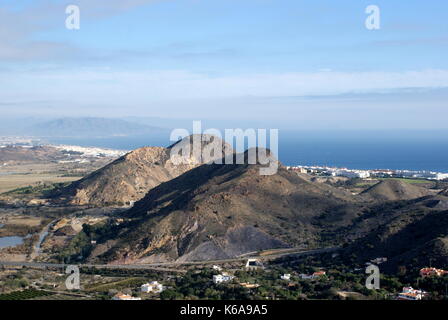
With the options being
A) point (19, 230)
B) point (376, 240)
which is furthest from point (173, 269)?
point (19, 230)

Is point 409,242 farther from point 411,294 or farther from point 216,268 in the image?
point 216,268

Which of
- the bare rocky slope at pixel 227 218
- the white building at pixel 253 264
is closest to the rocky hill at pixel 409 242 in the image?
the white building at pixel 253 264

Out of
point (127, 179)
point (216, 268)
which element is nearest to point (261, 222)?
point (216, 268)

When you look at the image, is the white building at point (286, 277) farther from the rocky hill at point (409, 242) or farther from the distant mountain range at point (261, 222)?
the rocky hill at point (409, 242)

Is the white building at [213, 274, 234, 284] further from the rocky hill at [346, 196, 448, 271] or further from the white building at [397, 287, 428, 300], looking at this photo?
the white building at [397, 287, 428, 300]
